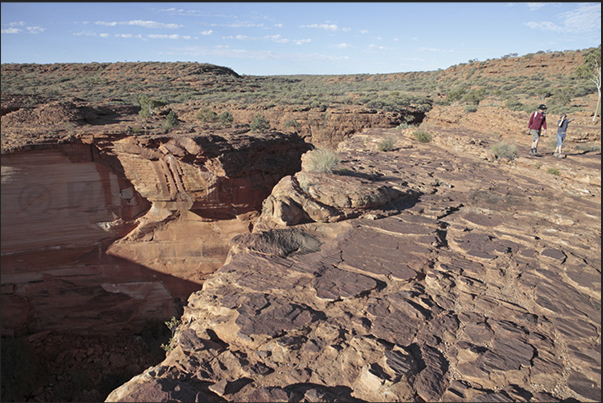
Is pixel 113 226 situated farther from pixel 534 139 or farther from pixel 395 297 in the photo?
pixel 534 139

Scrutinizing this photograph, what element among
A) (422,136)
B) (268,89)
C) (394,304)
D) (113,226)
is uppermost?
(268,89)

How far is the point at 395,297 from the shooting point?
12.3 ft

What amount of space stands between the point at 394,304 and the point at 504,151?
24.3ft

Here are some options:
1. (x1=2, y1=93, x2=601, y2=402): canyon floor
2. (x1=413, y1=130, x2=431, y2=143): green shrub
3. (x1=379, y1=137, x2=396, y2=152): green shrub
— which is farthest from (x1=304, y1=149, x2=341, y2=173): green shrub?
(x1=413, y1=130, x2=431, y2=143): green shrub

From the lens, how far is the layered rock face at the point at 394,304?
2.70m

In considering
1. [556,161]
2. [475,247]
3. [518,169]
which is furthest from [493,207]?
[556,161]

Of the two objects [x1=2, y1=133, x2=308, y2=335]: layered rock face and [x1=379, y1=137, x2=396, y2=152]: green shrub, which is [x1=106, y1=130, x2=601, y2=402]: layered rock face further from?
[x1=2, y1=133, x2=308, y2=335]: layered rock face

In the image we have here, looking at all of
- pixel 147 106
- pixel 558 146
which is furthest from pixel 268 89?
pixel 558 146

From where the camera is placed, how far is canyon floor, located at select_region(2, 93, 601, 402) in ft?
8.94

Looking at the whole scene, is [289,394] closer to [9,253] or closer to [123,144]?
[123,144]

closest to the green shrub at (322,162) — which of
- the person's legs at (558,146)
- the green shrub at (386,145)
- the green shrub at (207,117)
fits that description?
the green shrub at (386,145)

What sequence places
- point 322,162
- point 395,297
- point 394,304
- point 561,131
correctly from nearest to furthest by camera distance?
point 394,304
point 395,297
point 322,162
point 561,131

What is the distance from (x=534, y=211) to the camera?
5848mm

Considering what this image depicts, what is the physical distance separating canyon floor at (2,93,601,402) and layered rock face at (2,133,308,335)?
41cm
